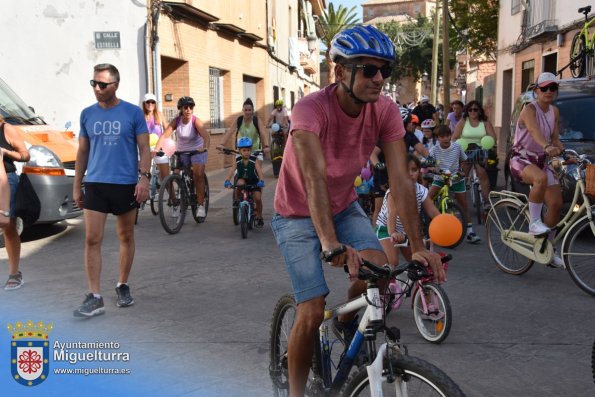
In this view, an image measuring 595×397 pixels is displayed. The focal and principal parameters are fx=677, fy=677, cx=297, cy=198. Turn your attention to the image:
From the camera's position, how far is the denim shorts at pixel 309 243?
301 centimetres

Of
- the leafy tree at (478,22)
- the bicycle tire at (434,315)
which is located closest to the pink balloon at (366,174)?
the bicycle tire at (434,315)

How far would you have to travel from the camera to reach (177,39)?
16.3m

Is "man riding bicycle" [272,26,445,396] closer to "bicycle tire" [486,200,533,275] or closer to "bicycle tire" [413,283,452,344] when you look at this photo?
"bicycle tire" [413,283,452,344]

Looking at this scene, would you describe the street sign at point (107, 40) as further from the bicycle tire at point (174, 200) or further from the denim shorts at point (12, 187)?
the denim shorts at point (12, 187)

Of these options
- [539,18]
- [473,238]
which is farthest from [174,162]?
[539,18]

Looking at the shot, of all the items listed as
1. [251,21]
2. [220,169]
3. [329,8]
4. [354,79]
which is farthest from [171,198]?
[329,8]

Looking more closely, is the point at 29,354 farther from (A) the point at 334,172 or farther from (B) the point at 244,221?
(B) the point at 244,221

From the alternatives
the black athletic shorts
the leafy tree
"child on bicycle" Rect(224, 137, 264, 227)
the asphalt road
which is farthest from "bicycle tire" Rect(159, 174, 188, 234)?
the leafy tree

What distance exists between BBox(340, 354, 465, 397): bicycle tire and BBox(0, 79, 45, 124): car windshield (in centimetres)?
769

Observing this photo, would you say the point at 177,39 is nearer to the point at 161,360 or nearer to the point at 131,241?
the point at 131,241

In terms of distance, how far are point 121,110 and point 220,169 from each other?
1372 centimetres

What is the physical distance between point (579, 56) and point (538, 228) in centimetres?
1100

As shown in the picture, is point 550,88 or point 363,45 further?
point 550,88

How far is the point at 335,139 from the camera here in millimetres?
3107
